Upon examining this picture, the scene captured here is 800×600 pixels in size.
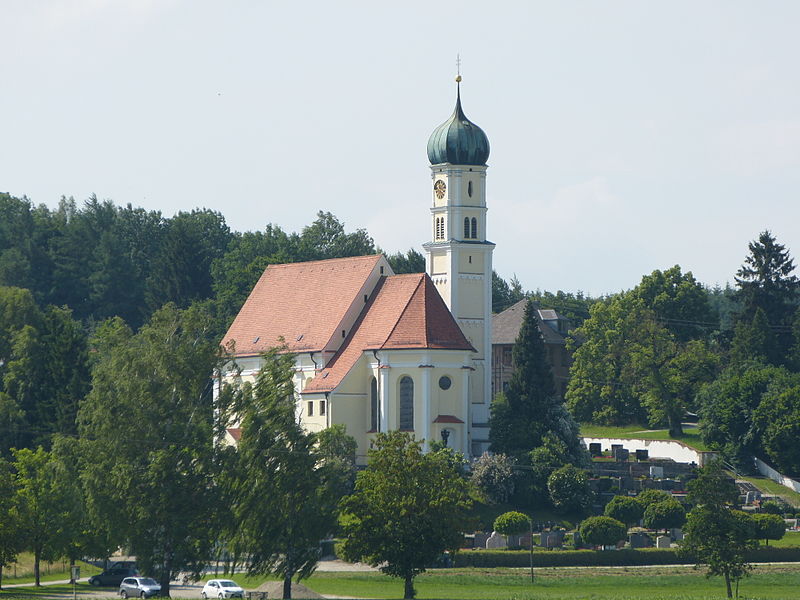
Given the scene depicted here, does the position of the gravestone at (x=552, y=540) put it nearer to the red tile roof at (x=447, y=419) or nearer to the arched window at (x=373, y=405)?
the red tile roof at (x=447, y=419)

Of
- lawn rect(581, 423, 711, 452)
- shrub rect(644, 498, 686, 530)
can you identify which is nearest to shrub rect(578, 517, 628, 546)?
shrub rect(644, 498, 686, 530)

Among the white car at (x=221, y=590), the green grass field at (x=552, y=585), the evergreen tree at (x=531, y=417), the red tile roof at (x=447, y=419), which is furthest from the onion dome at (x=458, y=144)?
the white car at (x=221, y=590)

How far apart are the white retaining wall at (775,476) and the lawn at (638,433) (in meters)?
7.25

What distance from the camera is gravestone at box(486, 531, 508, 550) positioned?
81875mm

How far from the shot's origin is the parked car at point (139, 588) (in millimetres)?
67000

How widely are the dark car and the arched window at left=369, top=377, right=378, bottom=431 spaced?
25675 mm

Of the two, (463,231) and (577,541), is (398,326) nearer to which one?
(463,231)

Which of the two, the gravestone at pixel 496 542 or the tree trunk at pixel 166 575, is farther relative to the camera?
the gravestone at pixel 496 542

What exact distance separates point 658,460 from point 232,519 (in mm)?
42730

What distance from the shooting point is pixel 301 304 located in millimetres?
105938

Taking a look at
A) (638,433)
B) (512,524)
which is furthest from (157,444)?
(638,433)

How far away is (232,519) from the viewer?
65.9 m

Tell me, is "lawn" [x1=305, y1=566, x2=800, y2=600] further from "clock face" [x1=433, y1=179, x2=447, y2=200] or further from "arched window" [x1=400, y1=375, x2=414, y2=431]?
"clock face" [x1=433, y1=179, x2=447, y2=200]

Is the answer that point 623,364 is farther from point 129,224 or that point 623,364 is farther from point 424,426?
point 129,224
